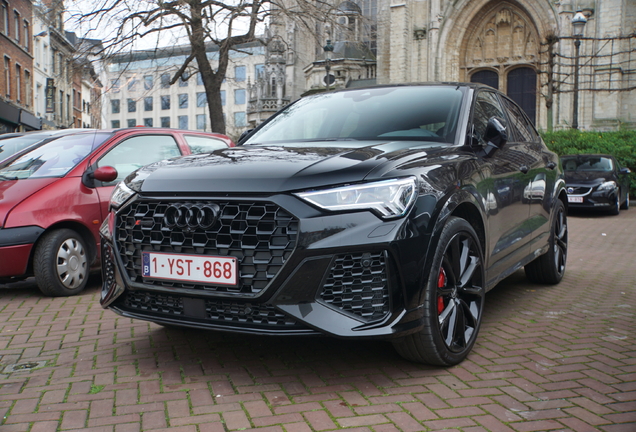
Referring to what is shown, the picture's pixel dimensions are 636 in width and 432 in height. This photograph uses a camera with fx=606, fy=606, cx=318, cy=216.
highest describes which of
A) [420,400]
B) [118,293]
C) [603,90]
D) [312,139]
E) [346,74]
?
[346,74]

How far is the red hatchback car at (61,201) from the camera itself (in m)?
5.37

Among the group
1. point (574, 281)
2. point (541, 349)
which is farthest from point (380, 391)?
point (574, 281)

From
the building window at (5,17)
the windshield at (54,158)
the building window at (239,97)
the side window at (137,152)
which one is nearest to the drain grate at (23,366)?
the windshield at (54,158)

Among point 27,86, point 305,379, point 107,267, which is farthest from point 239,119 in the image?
point 305,379

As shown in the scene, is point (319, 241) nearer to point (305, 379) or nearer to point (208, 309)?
point (208, 309)

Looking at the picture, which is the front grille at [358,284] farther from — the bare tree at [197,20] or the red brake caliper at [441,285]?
the bare tree at [197,20]

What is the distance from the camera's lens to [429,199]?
3.14 metres

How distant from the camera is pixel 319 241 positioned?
2838 millimetres

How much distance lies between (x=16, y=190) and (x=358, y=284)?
399 cm

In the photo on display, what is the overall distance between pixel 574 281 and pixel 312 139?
365 cm

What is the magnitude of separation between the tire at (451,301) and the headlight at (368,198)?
1.24ft

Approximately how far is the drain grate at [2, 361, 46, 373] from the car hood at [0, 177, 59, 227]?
210cm

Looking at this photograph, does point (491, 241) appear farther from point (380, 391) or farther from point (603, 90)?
point (603, 90)

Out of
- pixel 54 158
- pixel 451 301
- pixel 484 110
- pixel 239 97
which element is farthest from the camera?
pixel 239 97
